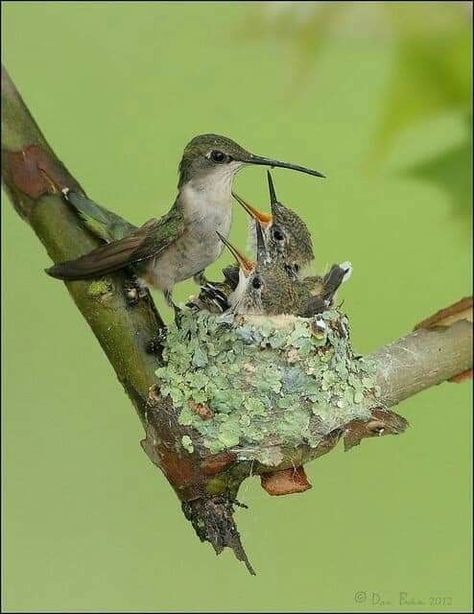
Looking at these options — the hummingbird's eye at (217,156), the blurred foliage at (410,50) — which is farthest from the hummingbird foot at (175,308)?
the blurred foliage at (410,50)

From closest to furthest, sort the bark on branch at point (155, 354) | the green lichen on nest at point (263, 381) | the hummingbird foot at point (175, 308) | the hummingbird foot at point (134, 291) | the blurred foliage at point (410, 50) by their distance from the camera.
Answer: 1. the bark on branch at point (155, 354)
2. the hummingbird foot at point (134, 291)
3. the green lichen on nest at point (263, 381)
4. the hummingbird foot at point (175, 308)
5. the blurred foliage at point (410, 50)

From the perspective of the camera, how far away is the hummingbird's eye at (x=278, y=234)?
3.11 meters

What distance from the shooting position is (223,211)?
2.61m

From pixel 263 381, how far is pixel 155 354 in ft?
2.12

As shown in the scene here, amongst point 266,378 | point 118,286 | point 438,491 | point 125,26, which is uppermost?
point 125,26

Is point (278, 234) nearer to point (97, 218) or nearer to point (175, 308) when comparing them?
point (175, 308)

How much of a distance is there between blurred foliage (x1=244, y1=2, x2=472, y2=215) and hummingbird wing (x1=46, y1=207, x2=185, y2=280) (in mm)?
1079

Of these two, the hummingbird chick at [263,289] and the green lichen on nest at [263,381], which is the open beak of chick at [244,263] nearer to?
the hummingbird chick at [263,289]

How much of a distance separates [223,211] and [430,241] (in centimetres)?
252

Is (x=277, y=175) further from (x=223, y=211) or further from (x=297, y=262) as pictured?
(x=223, y=211)

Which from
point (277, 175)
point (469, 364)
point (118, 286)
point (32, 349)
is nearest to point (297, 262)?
point (277, 175)

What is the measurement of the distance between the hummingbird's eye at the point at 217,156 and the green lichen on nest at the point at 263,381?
0.44 m

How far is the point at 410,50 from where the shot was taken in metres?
3.27

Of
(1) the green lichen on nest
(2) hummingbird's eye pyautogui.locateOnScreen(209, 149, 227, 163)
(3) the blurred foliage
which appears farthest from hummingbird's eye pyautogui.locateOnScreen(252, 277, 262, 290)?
(3) the blurred foliage
